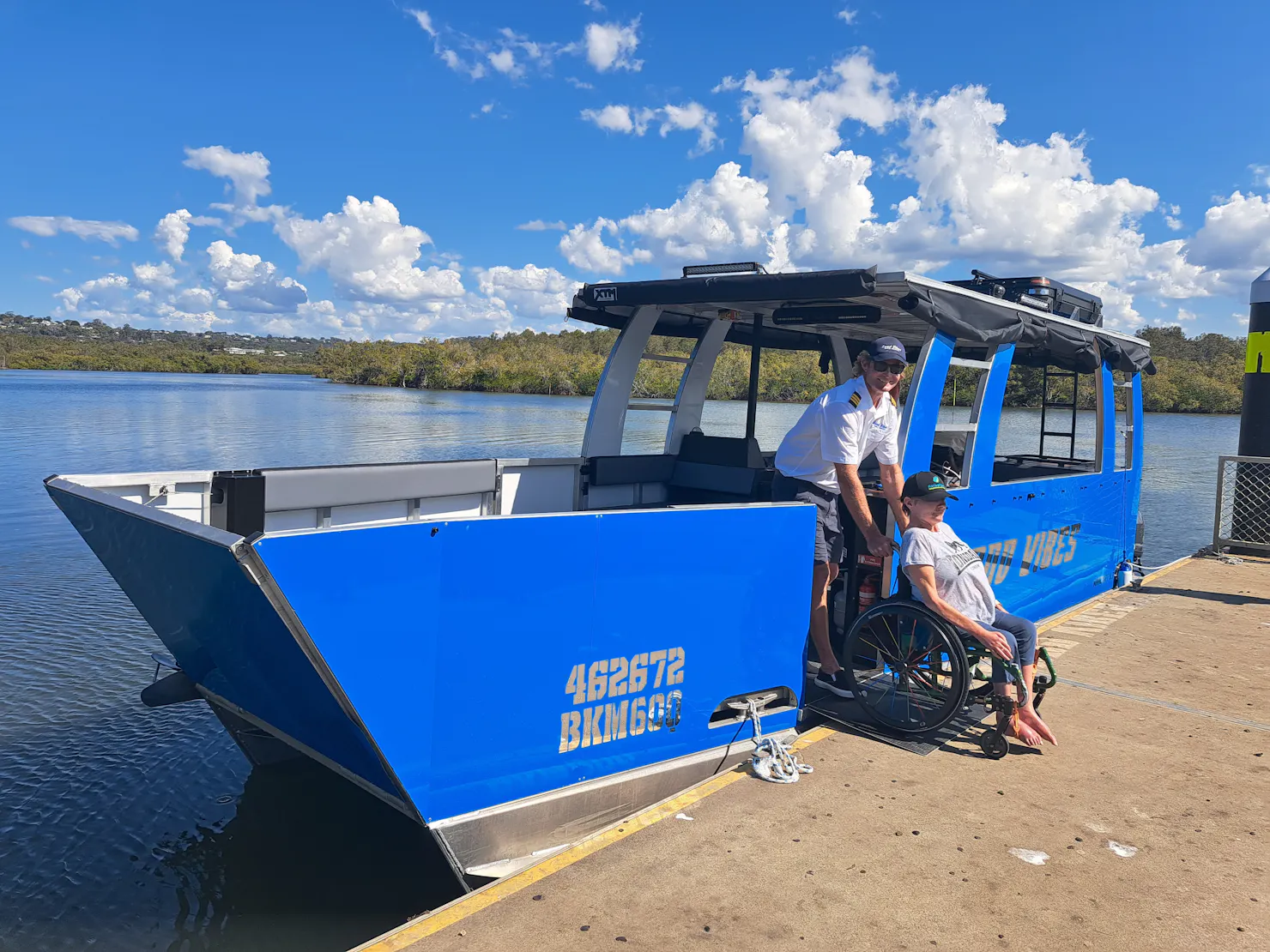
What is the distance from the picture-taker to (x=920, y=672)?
4387mm

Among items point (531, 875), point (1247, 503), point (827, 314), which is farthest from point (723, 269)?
point (1247, 503)

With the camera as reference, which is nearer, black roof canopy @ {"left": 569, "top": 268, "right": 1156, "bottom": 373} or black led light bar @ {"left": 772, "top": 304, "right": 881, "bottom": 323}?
black roof canopy @ {"left": 569, "top": 268, "right": 1156, "bottom": 373}

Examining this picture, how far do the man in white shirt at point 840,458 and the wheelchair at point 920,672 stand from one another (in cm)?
21

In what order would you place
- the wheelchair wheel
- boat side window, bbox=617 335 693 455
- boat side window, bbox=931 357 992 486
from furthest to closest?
boat side window, bbox=617 335 693 455
boat side window, bbox=931 357 992 486
the wheelchair wheel

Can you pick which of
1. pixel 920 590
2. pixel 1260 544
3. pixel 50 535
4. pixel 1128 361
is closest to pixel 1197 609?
pixel 1128 361

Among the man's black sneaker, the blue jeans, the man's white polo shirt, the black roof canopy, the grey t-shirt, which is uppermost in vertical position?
the black roof canopy

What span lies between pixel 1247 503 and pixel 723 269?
9.07m

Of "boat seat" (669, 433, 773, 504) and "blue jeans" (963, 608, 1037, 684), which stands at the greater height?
"boat seat" (669, 433, 773, 504)

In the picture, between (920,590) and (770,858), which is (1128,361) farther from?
(770,858)

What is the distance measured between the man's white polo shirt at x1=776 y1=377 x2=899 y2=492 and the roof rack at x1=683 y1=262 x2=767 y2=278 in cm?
96

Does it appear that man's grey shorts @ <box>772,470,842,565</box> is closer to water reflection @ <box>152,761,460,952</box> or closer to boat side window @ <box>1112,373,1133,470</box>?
water reflection @ <box>152,761,460,952</box>

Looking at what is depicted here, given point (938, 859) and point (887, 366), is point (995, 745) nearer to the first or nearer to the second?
→ point (938, 859)

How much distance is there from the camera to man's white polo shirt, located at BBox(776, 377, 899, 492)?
14.3ft

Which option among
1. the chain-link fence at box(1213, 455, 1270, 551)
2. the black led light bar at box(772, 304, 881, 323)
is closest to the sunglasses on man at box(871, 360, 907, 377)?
the black led light bar at box(772, 304, 881, 323)
